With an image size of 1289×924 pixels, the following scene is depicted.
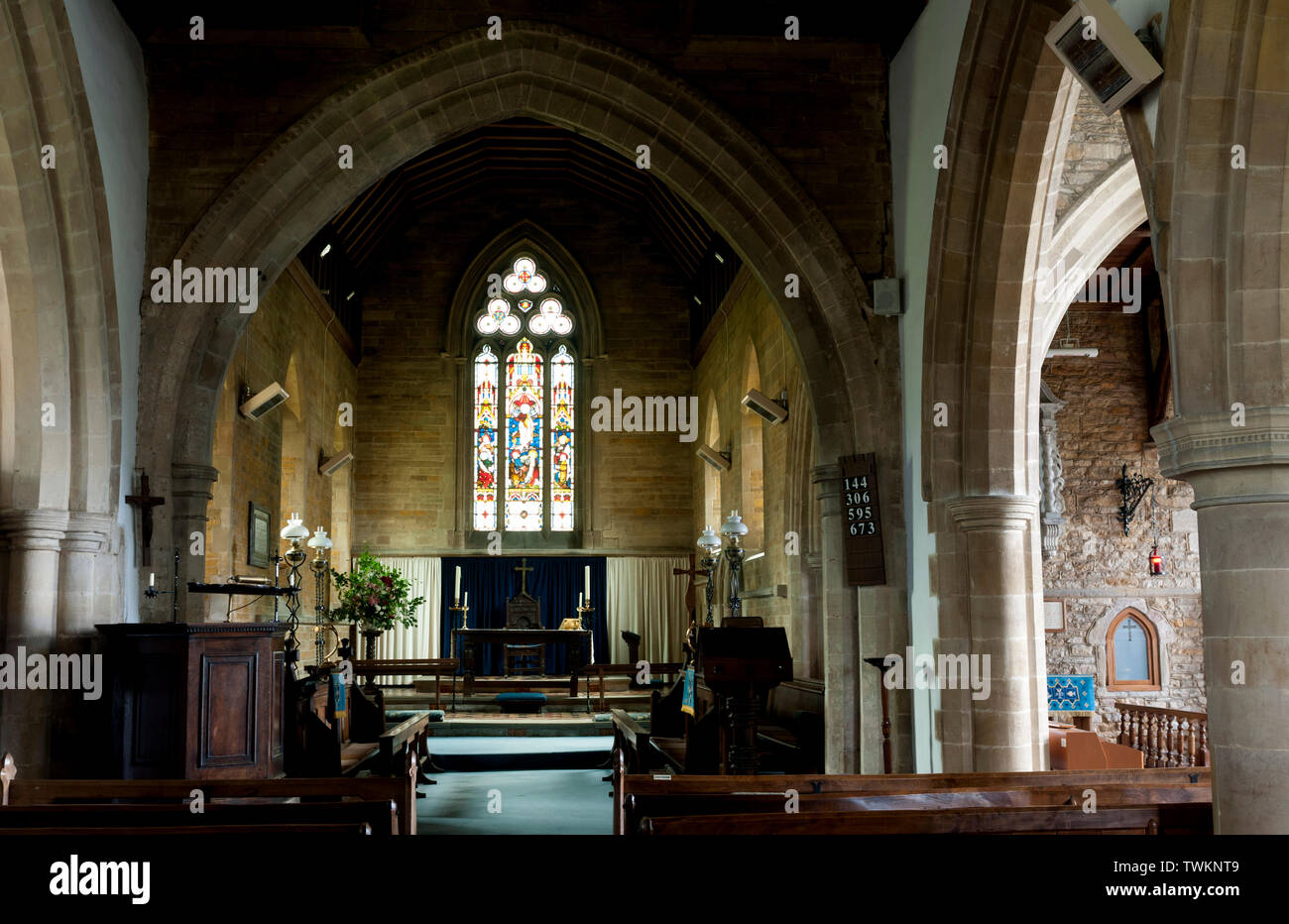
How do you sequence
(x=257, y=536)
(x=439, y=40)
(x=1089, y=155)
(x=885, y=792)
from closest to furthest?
(x=885, y=792) < (x=439, y=40) < (x=1089, y=155) < (x=257, y=536)

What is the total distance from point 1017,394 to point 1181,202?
97.2 inches

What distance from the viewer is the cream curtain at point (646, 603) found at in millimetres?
16031

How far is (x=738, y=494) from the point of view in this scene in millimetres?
12836

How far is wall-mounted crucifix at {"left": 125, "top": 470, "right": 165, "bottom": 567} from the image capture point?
6719 millimetres

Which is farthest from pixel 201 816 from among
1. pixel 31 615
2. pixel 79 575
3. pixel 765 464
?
pixel 765 464

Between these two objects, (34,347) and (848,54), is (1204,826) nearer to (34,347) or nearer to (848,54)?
(848,54)

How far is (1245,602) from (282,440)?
10.5 metres

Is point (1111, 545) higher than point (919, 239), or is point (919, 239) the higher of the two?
point (919, 239)

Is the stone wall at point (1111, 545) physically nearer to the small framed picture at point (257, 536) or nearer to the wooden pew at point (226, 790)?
the small framed picture at point (257, 536)

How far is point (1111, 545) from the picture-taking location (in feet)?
35.1

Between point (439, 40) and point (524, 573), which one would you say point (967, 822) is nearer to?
point (439, 40)

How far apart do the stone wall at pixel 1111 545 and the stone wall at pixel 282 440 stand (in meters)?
7.04

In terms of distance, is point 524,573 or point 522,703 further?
point 524,573
